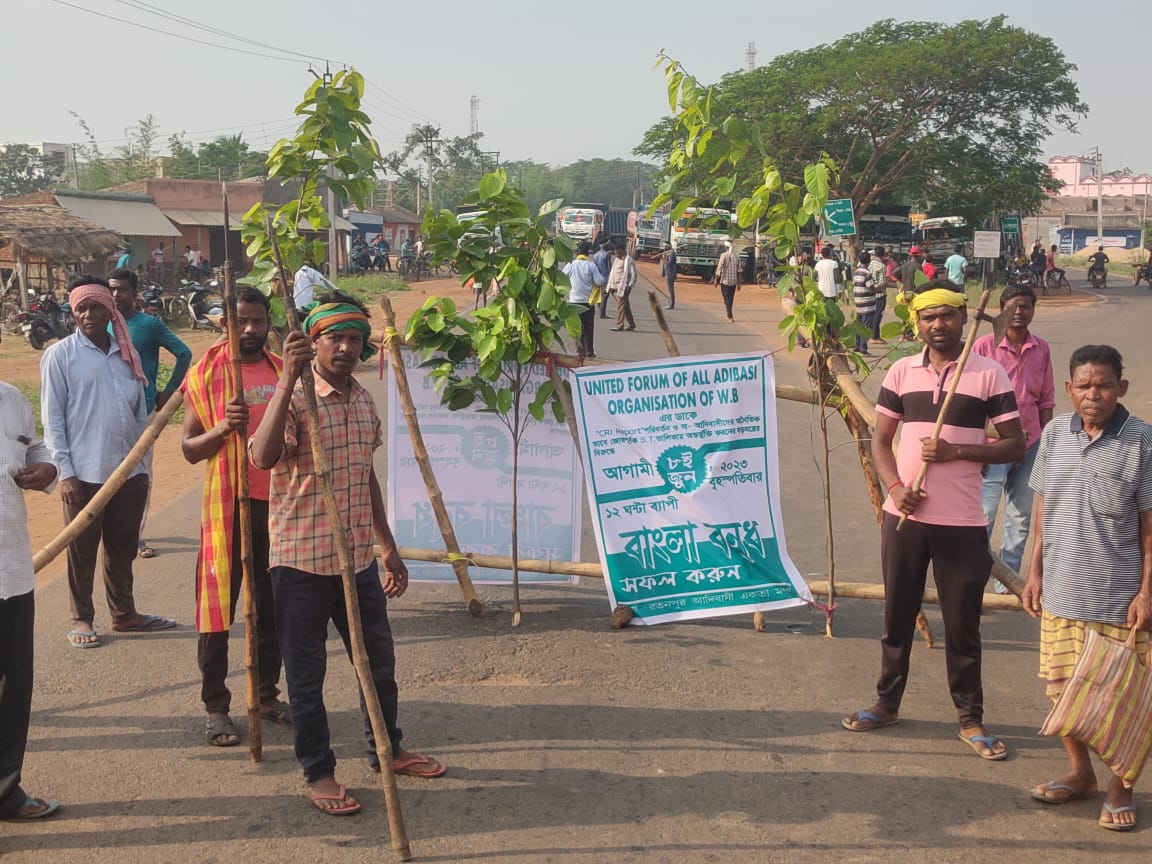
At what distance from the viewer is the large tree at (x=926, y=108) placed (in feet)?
131

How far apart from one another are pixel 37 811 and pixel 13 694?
1.35ft

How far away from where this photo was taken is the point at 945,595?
4531mm

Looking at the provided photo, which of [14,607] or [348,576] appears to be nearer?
[348,576]

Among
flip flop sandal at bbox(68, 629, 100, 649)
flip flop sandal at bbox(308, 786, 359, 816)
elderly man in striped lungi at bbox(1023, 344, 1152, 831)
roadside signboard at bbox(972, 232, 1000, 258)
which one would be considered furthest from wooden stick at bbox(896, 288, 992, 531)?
roadside signboard at bbox(972, 232, 1000, 258)

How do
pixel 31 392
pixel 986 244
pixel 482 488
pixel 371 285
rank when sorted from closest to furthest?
pixel 482 488 → pixel 31 392 → pixel 986 244 → pixel 371 285

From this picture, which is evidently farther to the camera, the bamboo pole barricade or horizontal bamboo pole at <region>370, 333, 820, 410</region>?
horizontal bamboo pole at <region>370, 333, 820, 410</region>

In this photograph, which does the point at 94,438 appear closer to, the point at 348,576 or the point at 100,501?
the point at 100,501

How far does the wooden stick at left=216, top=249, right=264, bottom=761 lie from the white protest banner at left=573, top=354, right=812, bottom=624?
201 centimetres

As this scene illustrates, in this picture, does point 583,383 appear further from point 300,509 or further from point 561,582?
point 300,509

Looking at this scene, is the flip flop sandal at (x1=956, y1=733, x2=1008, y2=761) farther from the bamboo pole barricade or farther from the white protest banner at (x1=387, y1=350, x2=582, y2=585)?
the bamboo pole barricade

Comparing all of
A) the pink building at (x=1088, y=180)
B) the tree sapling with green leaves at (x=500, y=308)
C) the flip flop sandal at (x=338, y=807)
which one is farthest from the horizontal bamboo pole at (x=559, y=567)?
the pink building at (x=1088, y=180)

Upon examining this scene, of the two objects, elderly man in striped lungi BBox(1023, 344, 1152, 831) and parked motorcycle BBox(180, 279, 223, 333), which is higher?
parked motorcycle BBox(180, 279, 223, 333)

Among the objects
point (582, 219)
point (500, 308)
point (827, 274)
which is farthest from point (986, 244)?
point (582, 219)

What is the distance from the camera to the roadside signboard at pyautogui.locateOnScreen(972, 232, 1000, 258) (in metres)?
21.3
